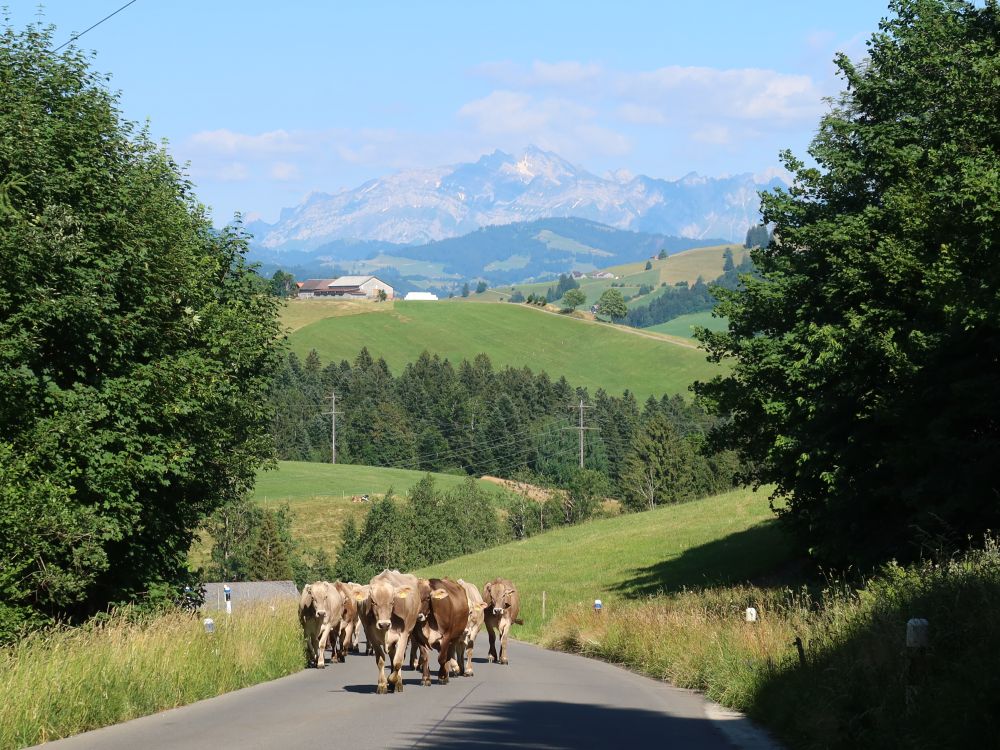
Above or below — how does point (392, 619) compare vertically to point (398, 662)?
above

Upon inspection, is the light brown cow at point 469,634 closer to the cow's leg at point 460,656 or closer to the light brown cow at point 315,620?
the cow's leg at point 460,656

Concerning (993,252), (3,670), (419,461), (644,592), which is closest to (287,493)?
(419,461)

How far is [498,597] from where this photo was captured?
27.9m

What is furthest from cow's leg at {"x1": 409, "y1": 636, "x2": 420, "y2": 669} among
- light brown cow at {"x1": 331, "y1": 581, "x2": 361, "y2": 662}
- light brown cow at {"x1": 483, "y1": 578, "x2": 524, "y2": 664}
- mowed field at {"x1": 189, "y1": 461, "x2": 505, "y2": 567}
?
mowed field at {"x1": 189, "y1": 461, "x2": 505, "y2": 567}

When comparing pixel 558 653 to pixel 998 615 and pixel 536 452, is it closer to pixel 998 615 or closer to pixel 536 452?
pixel 998 615

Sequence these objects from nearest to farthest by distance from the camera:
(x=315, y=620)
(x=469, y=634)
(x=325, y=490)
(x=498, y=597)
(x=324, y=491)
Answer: (x=315, y=620), (x=469, y=634), (x=498, y=597), (x=324, y=491), (x=325, y=490)

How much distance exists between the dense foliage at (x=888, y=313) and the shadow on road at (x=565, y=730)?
9091mm

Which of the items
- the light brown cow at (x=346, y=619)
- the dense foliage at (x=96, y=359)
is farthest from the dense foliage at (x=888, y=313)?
the dense foliage at (x=96, y=359)

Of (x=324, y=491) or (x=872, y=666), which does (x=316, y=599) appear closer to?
(x=872, y=666)

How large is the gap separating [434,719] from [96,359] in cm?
1489

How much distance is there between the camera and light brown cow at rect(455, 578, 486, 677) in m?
22.8

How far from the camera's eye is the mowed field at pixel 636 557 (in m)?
55.2

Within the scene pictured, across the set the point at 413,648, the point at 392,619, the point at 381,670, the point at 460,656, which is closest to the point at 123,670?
the point at 381,670

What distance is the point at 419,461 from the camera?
198 m
